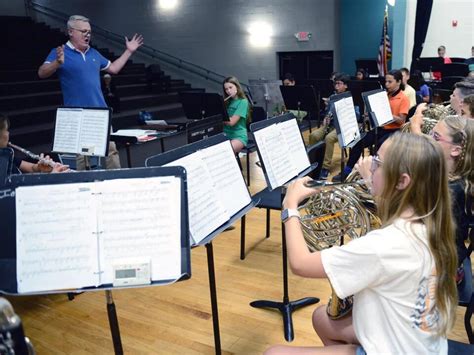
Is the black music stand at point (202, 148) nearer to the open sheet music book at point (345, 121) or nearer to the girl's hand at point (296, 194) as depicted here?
the girl's hand at point (296, 194)

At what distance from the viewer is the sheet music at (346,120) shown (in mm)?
3510

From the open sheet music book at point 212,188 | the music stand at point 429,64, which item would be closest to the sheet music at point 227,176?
the open sheet music book at point 212,188

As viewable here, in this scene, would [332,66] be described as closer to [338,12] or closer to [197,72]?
[338,12]

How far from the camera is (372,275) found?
119 cm

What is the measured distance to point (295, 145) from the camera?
242 centimetres

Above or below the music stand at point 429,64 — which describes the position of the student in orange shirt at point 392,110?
below

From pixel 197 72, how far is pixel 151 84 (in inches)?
71.2

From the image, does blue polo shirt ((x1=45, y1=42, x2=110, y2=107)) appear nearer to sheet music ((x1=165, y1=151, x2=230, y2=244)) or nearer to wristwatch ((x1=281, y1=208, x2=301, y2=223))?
sheet music ((x1=165, y1=151, x2=230, y2=244))

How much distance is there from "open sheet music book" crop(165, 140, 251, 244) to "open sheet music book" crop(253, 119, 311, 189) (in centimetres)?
26

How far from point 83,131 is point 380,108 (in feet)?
9.35

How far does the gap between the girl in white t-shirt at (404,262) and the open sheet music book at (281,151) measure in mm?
885

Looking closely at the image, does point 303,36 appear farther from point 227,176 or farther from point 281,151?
point 227,176

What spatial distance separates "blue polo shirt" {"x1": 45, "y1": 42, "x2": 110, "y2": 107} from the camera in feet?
11.1

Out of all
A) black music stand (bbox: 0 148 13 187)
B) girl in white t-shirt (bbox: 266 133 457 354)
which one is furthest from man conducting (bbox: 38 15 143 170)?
girl in white t-shirt (bbox: 266 133 457 354)
